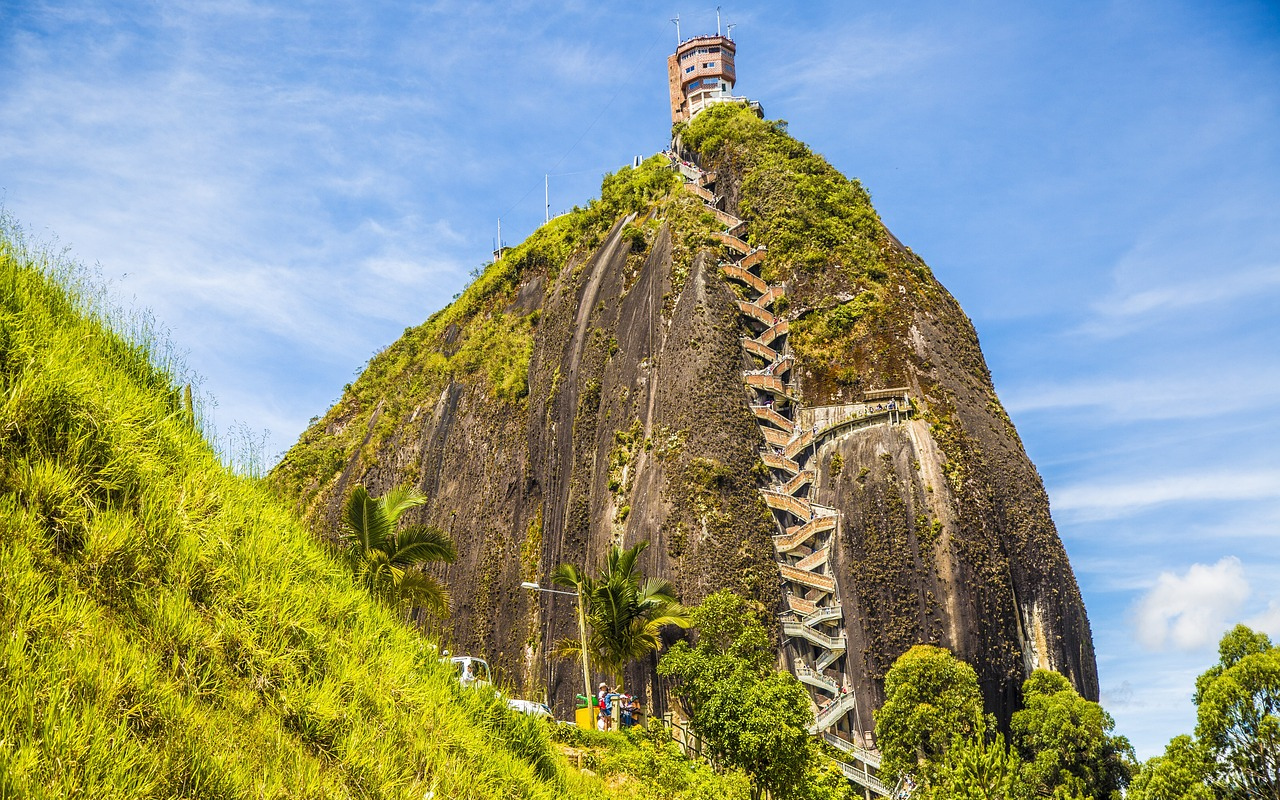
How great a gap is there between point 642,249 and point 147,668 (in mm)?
53065

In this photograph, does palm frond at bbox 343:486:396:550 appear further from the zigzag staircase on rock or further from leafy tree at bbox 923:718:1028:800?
the zigzag staircase on rock

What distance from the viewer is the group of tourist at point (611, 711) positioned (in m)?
31.5

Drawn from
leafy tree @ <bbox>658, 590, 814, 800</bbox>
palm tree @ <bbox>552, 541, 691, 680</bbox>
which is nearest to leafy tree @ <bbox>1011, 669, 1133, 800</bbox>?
palm tree @ <bbox>552, 541, 691, 680</bbox>

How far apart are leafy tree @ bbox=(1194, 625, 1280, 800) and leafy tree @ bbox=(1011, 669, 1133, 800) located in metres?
9.51

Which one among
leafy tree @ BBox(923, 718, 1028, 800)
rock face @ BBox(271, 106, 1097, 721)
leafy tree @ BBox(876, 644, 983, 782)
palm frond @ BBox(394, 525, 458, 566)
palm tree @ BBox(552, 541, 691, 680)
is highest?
rock face @ BBox(271, 106, 1097, 721)

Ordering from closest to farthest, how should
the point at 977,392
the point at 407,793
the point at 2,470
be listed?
1. the point at 2,470
2. the point at 407,793
3. the point at 977,392

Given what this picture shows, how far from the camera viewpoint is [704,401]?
49.7 meters

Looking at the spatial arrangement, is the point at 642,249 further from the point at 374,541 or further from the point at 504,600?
the point at 374,541

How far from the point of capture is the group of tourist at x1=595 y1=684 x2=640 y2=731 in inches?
1241

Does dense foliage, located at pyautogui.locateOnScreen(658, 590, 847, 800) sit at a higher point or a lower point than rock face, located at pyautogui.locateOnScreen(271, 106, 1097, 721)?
lower

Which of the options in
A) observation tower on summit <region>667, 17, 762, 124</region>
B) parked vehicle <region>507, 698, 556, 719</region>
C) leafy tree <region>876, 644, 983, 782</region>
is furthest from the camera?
observation tower on summit <region>667, 17, 762, 124</region>

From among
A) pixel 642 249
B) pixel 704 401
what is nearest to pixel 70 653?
pixel 704 401

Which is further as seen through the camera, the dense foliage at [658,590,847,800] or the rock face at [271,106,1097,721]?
the rock face at [271,106,1097,721]

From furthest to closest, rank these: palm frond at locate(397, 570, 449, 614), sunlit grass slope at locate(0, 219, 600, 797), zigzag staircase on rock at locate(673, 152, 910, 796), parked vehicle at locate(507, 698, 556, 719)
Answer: zigzag staircase on rock at locate(673, 152, 910, 796) < palm frond at locate(397, 570, 449, 614) < parked vehicle at locate(507, 698, 556, 719) < sunlit grass slope at locate(0, 219, 600, 797)
